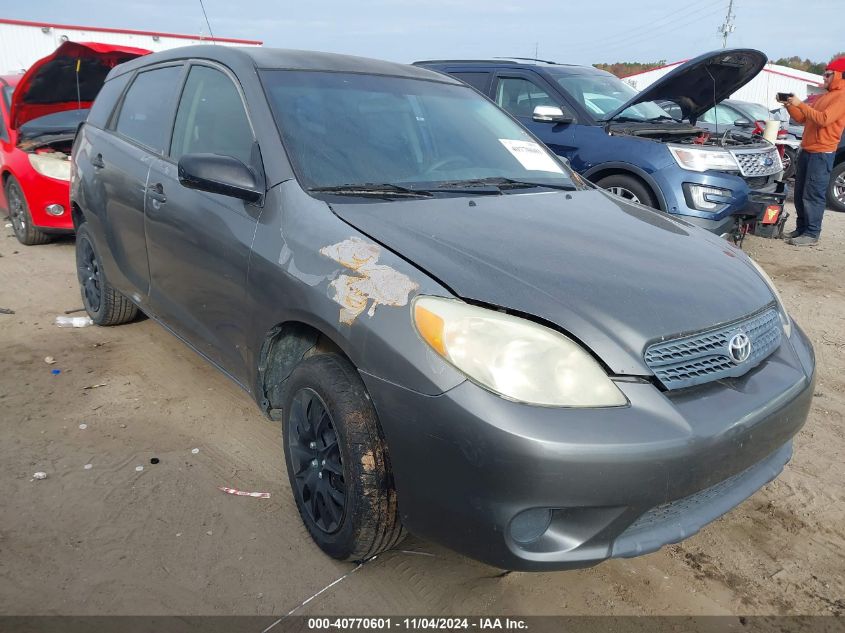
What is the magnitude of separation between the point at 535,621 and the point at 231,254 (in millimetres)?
1716

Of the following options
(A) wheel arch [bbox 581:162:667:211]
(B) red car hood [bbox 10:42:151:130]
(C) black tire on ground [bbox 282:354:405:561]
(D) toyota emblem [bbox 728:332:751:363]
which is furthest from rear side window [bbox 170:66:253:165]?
(A) wheel arch [bbox 581:162:667:211]

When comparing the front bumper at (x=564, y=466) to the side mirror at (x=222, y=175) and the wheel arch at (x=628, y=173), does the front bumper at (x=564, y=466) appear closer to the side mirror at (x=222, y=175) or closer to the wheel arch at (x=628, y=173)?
the side mirror at (x=222, y=175)

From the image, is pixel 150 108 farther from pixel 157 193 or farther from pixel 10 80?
pixel 10 80

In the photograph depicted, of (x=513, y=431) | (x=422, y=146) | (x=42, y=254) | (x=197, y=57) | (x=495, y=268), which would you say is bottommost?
(x=42, y=254)

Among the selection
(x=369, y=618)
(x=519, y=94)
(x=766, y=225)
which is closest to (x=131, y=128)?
(x=369, y=618)

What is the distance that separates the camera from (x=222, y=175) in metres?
2.43

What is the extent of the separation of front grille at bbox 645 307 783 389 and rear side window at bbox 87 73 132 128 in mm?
3598

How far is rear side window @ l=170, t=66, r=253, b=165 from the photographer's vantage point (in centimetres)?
277

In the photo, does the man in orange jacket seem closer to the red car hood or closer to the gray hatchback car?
the gray hatchback car

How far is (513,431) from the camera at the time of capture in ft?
5.56

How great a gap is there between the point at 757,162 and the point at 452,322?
579 cm

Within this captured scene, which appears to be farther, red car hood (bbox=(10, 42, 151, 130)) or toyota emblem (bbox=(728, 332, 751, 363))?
red car hood (bbox=(10, 42, 151, 130))

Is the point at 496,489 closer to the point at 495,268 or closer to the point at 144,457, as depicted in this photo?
the point at 495,268

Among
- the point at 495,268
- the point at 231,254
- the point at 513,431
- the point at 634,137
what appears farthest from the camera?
the point at 634,137
